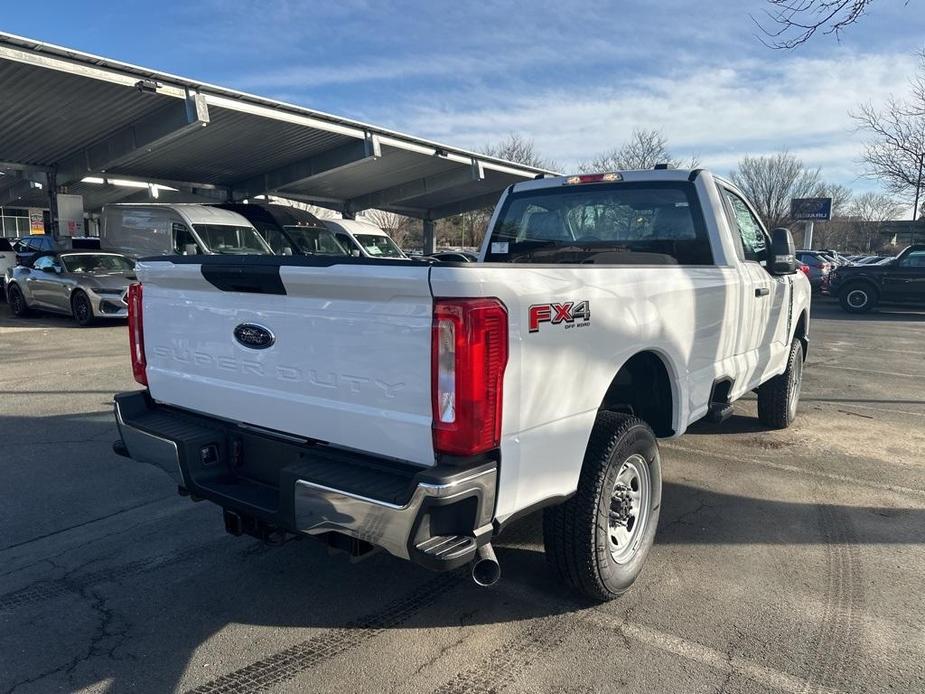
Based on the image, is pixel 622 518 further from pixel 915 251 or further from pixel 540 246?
pixel 915 251

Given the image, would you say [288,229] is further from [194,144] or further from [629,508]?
[629,508]

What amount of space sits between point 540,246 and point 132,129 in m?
16.3

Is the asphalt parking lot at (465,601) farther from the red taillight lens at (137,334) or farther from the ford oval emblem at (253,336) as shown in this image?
the ford oval emblem at (253,336)

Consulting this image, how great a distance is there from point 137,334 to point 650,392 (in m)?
2.76

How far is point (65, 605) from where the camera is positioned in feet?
10.7

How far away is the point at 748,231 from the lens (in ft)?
17.5

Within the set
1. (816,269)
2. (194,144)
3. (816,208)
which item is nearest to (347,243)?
(194,144)

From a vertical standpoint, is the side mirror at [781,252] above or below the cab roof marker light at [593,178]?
below

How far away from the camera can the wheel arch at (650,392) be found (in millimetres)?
3641

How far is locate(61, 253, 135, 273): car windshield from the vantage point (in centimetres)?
1430

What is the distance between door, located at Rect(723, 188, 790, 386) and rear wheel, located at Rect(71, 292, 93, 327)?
12701 mm

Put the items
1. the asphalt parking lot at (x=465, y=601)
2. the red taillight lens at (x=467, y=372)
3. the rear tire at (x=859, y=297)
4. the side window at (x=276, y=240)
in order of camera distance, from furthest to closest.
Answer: the rear tire at (x=859, y=297) → the side window at (x=276, y=240) → the asphalt parking lot at (x=465, y=601) → the red taillight lens at (x=467, y=372)

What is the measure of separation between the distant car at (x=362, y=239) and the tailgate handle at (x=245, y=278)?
55.0ft

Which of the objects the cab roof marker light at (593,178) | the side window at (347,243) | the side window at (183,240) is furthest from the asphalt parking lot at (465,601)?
the side window at (347,243)
